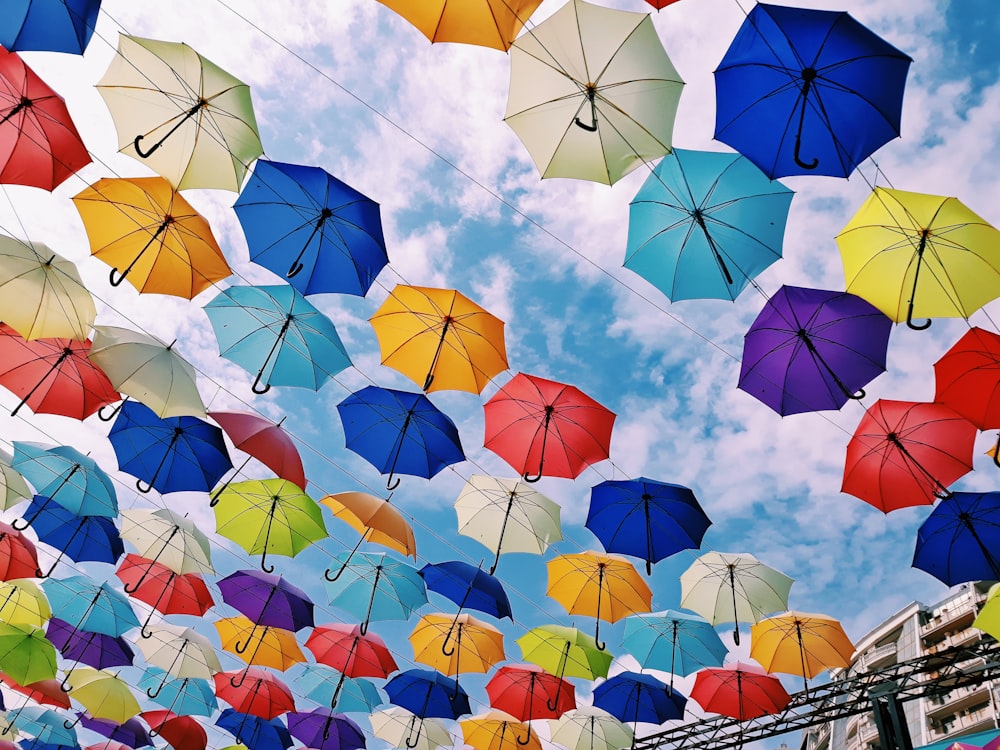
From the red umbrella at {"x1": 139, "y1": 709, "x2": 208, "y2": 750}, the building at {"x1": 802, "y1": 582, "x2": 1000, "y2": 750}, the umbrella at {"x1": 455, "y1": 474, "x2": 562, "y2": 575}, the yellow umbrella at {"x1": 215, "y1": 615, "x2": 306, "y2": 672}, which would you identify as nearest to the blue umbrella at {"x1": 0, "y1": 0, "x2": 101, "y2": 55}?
the umbrella at {"x1": 455, "y1": 474, "x2": 562, "y2": 575}

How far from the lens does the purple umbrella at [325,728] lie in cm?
1323

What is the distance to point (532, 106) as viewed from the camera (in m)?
6.30

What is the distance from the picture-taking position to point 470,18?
551 cm

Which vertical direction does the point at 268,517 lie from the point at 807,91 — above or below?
below

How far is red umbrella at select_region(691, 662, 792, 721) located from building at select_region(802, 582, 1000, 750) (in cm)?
2260

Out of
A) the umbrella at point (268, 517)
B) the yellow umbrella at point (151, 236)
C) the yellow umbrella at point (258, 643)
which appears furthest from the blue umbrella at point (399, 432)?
the yellow umbrella at point (258, 643)

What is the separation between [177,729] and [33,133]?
12383 mm

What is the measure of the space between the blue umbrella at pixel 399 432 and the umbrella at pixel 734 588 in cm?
438

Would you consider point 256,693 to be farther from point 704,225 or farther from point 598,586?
point 704,225

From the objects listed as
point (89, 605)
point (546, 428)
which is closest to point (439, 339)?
point (546, 428)

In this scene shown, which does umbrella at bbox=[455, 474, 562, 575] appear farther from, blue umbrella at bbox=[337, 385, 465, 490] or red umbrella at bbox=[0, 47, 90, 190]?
red umbrella at bbox=[0, 47, 90, 190]

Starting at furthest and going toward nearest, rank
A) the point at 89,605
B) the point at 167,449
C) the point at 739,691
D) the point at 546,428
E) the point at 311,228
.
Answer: the point at 739,691 → the point at 89,605 → the point at 167,449 → the point at 546,428 → the point at 311,228

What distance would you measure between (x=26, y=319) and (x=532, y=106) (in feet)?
18.9

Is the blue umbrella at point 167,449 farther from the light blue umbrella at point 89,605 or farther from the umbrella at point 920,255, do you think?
the umbrella at point 920,255
